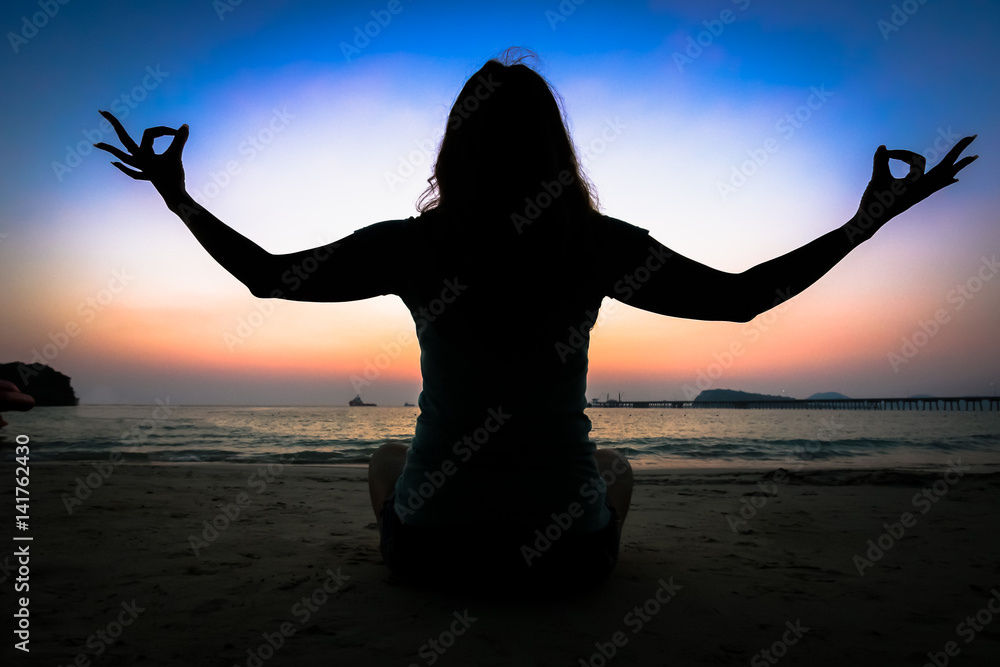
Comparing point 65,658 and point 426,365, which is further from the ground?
point 426,365

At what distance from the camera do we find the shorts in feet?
5.34

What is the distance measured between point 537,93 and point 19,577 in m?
2.74

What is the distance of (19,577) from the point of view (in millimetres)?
2158

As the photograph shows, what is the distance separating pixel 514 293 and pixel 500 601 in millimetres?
1048

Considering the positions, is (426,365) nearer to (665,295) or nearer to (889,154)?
(665,295)

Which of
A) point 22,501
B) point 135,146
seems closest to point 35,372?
point 22,501
